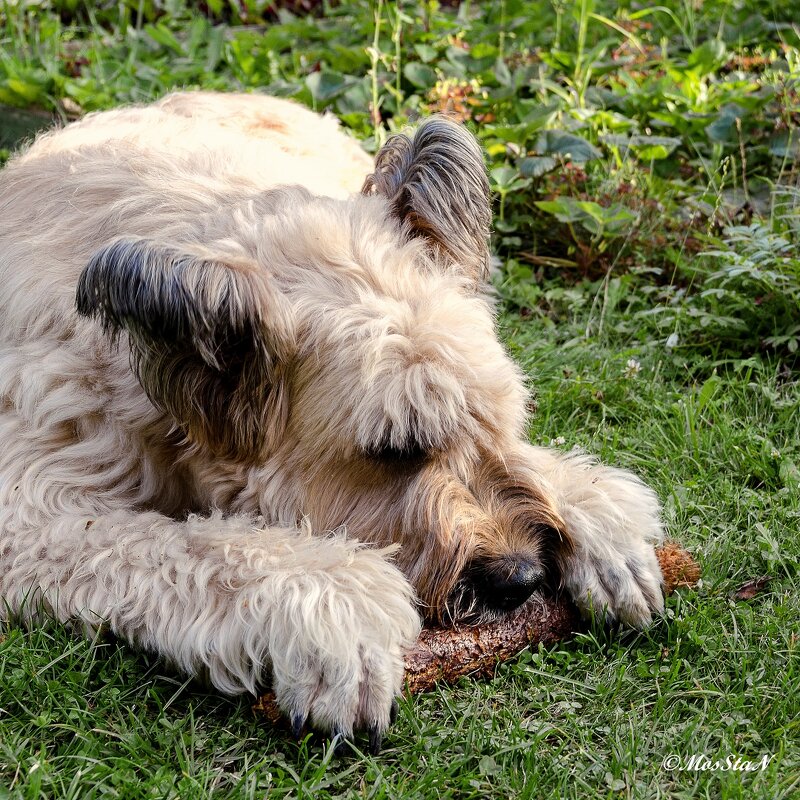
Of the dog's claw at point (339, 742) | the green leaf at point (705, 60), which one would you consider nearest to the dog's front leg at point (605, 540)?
the dog's claw at point (339, 742)

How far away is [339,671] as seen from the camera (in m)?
2.85

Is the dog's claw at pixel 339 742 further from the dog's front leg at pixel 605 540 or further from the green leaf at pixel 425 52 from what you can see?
the green leaf at pixel 425 52

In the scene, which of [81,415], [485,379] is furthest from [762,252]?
[81,415]

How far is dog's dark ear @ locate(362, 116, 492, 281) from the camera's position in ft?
12.2

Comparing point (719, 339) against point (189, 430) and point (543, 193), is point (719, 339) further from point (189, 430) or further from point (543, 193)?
point (189, 430)

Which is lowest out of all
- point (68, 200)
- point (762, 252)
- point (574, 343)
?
point (574, 343)

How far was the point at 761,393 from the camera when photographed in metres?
4.82

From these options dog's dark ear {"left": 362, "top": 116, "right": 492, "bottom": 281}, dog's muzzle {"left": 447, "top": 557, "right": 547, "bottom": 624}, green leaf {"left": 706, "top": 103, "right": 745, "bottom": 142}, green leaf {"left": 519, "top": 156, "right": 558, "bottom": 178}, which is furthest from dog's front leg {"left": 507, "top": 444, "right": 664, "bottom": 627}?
green leaf {"left": 706, "top": 103, "right": 745, "bottom": 142}

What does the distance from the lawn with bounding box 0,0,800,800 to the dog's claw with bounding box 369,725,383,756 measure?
5 cm

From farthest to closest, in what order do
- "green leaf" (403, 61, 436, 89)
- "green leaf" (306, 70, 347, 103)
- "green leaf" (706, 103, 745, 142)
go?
"green leaf" (403, 61, 436, 89)
"green leaf" (306, 70, 347, 103)
"green leaf" (706, 103, 745, 142)

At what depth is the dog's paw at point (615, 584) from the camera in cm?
330

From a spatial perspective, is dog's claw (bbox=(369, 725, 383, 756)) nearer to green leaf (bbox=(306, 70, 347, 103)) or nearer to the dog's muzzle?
the dog's muzzle

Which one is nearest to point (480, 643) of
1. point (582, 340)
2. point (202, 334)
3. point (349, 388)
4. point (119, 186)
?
point (349, 388)

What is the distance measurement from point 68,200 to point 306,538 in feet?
5.58
